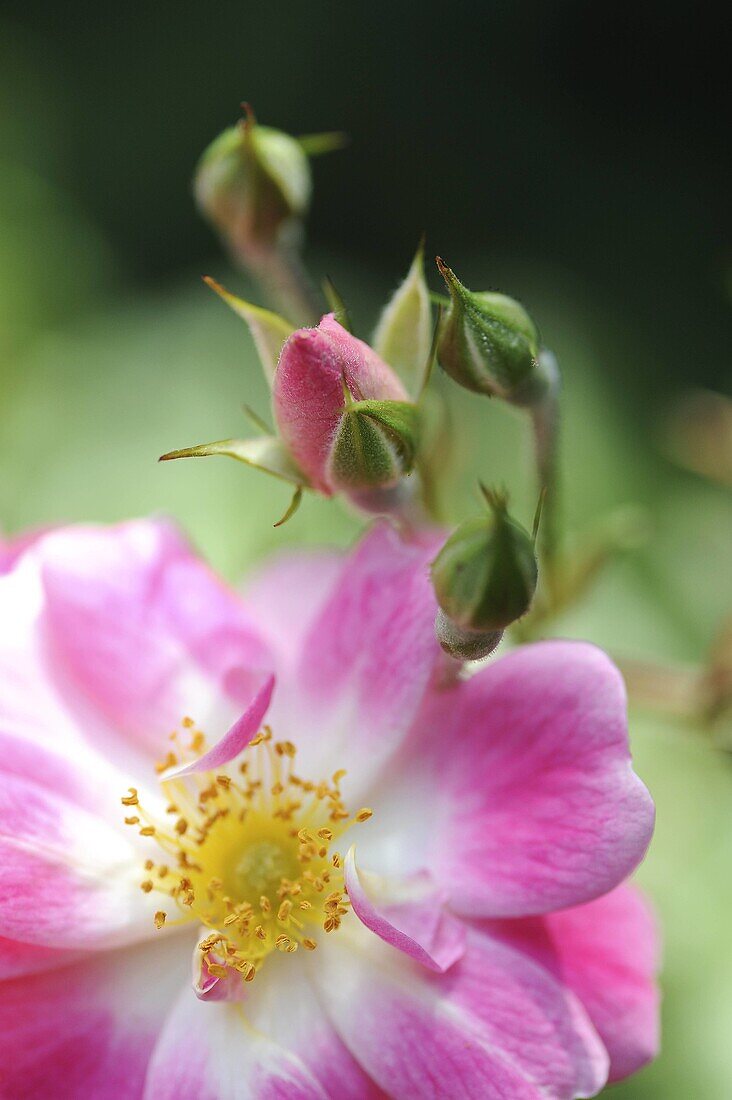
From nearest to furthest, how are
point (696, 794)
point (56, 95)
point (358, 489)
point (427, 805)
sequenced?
point (358, 489) < point (427, 805) < point (696, 794) < point (56, 95)

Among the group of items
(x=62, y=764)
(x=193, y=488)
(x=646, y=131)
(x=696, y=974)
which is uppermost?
(x=62, y=764)

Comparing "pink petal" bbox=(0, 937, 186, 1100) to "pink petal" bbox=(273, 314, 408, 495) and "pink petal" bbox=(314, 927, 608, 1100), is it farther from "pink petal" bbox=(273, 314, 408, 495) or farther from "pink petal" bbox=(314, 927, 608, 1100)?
"pink petal" bbox=(273, 314, 408, 495)

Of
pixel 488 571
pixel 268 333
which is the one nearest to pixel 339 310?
pixel 268 333

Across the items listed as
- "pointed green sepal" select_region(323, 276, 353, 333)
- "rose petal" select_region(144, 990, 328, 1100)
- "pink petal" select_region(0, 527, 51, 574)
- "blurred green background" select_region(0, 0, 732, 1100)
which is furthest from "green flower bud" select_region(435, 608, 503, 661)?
"blurred green background" select_region(0, 0, 732, 1100)

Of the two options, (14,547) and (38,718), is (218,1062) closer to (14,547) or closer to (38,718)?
(38,718)

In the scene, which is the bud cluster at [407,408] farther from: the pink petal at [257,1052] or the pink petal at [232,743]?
the pink petal at [257,1052]

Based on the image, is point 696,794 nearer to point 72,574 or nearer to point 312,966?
point 312,966

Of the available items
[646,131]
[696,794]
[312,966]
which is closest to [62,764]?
[312,966]
